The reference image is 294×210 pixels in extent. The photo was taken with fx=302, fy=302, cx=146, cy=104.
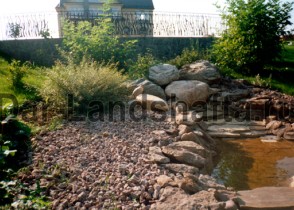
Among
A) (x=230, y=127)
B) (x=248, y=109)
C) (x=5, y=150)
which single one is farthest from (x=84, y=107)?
(x=248, y=109)

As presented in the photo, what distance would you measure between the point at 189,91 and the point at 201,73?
2.76 feet

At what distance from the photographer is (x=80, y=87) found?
506 cm

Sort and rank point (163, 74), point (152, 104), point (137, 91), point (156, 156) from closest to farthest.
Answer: point (156, 156) < point (152, 104) < point (137, 91) < point (163, 74)

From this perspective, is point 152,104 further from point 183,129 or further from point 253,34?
point 253,34

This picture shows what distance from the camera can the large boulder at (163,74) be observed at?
21.4 feet

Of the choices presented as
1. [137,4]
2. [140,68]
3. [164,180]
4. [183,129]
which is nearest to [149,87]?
[140,68]

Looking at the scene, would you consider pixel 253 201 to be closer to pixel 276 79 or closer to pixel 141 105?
pixel 141 105

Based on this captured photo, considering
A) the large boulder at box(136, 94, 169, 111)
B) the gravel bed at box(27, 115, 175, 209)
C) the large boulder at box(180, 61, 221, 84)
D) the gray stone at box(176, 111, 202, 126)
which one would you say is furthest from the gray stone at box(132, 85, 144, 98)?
the large boulder at box(180, 61, 221, 84)

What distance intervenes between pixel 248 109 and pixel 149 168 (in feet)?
12.7

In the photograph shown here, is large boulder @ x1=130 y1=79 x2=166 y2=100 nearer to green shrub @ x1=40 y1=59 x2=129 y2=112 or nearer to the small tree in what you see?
green shrub @ x1=40 y1=59 x2=129 y2=112

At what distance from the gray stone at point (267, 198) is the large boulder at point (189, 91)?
311 cm

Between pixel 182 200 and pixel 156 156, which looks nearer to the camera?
pixel 182 200

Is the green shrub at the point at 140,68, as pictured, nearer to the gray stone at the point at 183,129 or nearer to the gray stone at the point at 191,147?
the gray stone at the point at 183,129

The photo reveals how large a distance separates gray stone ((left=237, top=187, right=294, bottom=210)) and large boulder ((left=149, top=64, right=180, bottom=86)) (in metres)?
3.58
